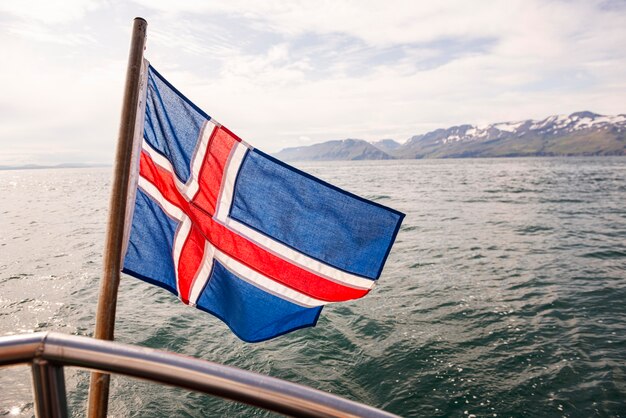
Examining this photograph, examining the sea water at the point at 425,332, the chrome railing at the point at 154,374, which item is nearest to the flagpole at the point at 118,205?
the chrome railing at the point at 154,374

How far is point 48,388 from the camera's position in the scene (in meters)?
1.61

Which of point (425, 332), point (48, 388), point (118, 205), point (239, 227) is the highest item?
point (118, 205)

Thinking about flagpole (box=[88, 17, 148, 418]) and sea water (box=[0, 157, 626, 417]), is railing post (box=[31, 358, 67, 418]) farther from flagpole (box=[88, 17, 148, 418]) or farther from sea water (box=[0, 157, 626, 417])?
sea water (box=[0, 157, 626, 417])

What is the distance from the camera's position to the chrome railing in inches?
58.7

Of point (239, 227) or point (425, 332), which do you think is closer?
point (239, 227)

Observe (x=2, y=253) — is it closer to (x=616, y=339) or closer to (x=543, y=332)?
(x=543, y=332)

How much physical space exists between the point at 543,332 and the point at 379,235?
365 inches

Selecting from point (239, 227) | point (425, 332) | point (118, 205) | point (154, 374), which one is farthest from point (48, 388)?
point (425, 332)

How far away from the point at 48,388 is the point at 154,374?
478mm

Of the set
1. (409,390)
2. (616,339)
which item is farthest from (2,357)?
(616,339)

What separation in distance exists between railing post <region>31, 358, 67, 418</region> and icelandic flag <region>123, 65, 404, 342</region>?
279 centimetres

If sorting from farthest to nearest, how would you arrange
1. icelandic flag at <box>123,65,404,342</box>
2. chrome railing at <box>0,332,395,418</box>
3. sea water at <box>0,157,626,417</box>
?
sea water at <box>0,157,626,417</box>
icelandic flag at <box>123,65,404,342</box>
chrome railing at <box>0,332,395,418</box>

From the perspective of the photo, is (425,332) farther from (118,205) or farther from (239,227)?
(118,205)

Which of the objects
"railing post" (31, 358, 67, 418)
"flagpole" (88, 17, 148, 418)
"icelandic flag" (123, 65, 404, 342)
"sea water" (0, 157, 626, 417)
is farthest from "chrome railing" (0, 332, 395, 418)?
"sea water" (0, 157, 626, 417)
